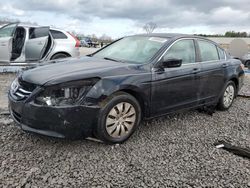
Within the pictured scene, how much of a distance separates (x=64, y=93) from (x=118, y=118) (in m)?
0.80

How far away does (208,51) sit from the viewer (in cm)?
500

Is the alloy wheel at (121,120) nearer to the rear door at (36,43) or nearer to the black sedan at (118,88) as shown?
the black sedan at (118,88)

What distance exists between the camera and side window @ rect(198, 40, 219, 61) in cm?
479

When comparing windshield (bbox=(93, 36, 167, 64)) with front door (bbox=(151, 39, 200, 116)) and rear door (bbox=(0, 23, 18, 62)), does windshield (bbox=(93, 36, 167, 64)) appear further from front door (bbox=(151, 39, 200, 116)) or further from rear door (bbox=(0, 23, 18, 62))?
rear door (bbox=(0, 23, 18, 62))

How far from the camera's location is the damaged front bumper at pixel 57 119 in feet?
10.00

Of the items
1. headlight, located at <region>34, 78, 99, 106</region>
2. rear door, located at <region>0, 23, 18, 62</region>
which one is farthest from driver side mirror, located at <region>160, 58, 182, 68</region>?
rear door, located at <region>0, 23, 18, 62</region>

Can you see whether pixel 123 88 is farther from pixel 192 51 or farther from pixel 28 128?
pixel 192 51

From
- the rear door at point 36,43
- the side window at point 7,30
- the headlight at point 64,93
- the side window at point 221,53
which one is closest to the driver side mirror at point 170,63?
the headlight at point 64,93

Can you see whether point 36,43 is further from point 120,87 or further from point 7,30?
point 120,87

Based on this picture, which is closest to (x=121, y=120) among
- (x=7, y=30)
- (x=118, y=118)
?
(x=118, y=118)

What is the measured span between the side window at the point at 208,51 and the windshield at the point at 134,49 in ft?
2.97

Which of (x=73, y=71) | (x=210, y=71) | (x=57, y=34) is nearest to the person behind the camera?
(x=73, y=71)

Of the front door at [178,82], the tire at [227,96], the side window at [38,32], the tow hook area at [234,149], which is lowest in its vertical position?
the tow hook area at [234,149]

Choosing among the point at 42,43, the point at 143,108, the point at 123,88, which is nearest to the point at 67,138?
the point at 123,88
